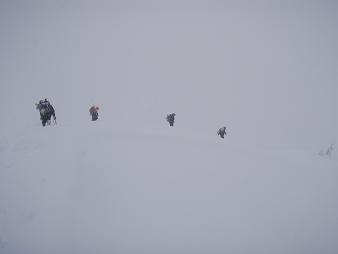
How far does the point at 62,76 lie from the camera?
6488cm

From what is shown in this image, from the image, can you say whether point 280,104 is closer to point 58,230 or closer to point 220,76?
point 220,76

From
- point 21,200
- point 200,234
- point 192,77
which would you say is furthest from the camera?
point 192,77

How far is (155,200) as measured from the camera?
32.6ft

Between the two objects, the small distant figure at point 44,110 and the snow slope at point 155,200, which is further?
the small distant figure at point 44,110

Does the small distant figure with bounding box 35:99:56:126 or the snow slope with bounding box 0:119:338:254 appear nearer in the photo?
the snow slope with bounding box 0:119:338:254

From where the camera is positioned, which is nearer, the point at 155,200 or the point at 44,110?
the point at 155,200

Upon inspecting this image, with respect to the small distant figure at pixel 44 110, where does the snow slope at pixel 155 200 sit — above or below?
below

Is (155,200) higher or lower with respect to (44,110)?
lower

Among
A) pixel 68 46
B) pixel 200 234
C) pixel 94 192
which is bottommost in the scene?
pixel 200 234

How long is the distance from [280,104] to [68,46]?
82755 mm

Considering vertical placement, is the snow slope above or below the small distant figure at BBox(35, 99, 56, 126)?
below

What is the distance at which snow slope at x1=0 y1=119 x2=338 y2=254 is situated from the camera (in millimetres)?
8680

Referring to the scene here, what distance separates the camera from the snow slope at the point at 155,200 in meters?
8.68

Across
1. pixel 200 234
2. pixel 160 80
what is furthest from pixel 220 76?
pixel 200 234
